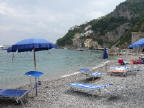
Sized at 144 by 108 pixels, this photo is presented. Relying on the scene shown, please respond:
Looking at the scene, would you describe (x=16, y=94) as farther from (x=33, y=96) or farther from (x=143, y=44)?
(x=143, y=44)

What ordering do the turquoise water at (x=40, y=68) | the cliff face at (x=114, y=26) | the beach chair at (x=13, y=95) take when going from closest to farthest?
the beach chair at (x=13, y=95) → the turquoise water at (x=40, y=68) → the cliff face at (x=114, y=26)

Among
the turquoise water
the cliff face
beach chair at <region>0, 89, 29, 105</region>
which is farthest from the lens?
the cliff face

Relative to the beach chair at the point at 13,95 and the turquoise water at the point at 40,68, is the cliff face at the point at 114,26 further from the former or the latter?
the beach chair at the point at 13,95

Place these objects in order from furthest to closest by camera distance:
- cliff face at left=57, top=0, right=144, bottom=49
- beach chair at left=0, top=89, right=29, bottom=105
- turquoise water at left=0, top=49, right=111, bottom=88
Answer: cliff face at left=57, top=0, right=144, bottom=49
turquoise water at left=0, top=49, right=111, bottom=88
beach chair at left=0, top=89, right=29, bottom=105

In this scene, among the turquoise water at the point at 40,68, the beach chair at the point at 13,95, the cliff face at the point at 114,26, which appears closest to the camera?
the beach chair at the point at 13,95

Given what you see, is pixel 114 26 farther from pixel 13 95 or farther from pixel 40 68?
pixel 13 95

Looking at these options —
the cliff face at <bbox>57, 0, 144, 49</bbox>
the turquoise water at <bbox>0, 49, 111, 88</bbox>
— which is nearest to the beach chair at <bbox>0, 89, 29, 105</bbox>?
the turquoise water at <bbox>0, 49, 111, 88</bbox>

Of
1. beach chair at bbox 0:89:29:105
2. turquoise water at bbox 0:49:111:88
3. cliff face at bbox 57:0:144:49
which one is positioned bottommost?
turquoise water at bbox 0:49:111:88

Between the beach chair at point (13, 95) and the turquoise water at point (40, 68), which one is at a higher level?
the beach chair at point (13, 95)

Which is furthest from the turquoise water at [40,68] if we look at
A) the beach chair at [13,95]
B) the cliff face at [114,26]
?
the cliff face at [114,26]

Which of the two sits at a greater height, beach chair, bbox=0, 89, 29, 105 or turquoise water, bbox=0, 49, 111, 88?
beach chair, bbox=0, 89, 29, 105

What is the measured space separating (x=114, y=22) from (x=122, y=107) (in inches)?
4922

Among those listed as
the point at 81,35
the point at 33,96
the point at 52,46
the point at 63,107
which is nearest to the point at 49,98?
the point at 33,96

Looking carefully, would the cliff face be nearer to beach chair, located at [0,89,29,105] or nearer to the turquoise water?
the turquoise water
